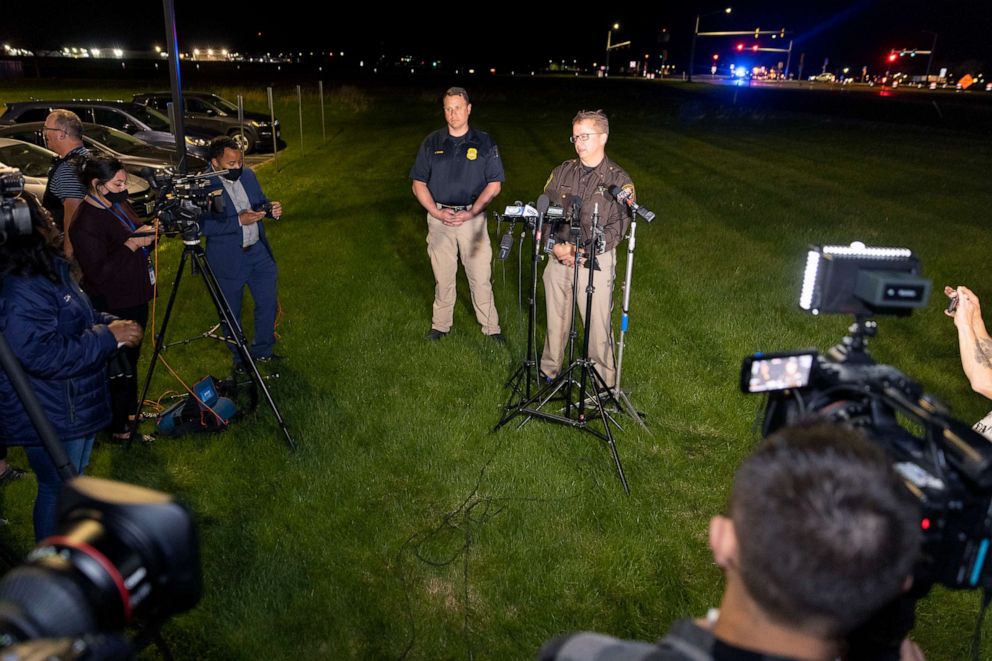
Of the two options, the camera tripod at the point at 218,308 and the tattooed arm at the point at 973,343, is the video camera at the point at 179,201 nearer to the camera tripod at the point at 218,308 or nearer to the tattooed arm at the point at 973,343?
the camera tripod at the point at 218,308

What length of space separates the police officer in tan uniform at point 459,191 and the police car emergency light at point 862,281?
4162 millimetres

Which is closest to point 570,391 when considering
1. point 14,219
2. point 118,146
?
point 14,219

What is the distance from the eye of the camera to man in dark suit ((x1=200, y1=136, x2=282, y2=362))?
5359mm

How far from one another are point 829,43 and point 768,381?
142677mm

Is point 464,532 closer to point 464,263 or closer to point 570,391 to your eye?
point 570,391

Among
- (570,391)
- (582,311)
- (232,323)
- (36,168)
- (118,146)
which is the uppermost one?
(118,146)

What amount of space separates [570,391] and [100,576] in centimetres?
411

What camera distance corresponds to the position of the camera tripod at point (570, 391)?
14.5ft

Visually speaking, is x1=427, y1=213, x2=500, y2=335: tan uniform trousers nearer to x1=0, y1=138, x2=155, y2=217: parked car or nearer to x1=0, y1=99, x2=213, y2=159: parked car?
x1=0, y1=138, x2=155, y2=217: parked car

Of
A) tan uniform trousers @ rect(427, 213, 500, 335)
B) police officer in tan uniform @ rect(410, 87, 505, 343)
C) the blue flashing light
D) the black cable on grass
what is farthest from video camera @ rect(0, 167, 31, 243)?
tan uniform trousers @ rect(427, 213, 500, 335)

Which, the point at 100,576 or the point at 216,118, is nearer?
the point at 100,576

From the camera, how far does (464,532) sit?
12.9 ft

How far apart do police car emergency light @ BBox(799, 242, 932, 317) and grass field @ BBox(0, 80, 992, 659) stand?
191cm

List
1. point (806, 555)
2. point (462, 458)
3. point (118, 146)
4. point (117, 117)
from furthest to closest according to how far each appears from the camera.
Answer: point (117, 117) → point (118, 146) → point (462, 458) → point (806, 555)
